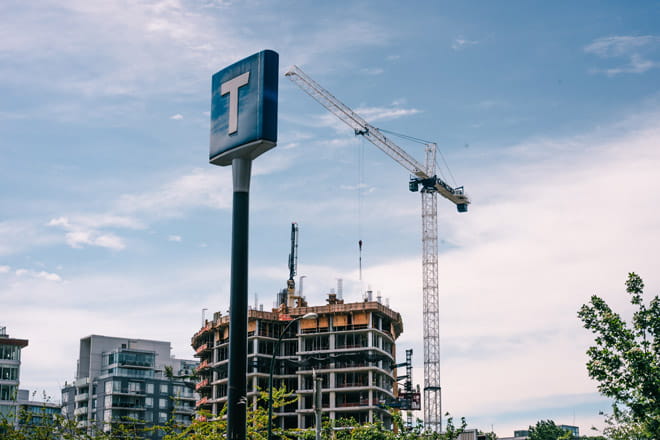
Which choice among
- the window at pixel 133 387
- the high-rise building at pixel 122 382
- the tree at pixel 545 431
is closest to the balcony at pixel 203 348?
Answer: the high-rise building at pixel 122 382

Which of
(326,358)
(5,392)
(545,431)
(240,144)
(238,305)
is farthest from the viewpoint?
(545,431)

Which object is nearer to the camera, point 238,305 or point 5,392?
point 238,305

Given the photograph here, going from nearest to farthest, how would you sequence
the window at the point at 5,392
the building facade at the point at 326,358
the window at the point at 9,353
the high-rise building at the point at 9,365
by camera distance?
the window at the point at 5,392 < the high-rise building at the point at 9,365 < the window at the point at 9,353 < the building facade at the point at 326,358

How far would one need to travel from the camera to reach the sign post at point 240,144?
33.0 metres

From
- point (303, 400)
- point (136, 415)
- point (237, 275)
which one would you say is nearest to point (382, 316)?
point (303, 400)

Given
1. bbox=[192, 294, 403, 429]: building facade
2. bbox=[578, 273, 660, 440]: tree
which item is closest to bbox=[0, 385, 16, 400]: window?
bbox=[192, 294, 403, 429]: building facade

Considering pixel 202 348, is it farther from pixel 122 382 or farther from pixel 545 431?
pixel 545 431

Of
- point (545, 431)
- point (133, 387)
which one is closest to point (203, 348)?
point (133, 387)

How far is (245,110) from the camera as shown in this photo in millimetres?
34250

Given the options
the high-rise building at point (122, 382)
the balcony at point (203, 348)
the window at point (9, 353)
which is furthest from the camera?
the high-rise building at point (122, 382)

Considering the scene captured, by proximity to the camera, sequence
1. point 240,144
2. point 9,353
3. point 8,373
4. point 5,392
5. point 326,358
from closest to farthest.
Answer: point 240,144 < point 5,392 < point 8,373 < point 9,353 < point 326,358

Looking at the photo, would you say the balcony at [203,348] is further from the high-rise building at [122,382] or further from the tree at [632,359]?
the tree at [632,359]

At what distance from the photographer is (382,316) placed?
153 m

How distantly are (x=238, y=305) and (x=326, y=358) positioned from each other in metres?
116
